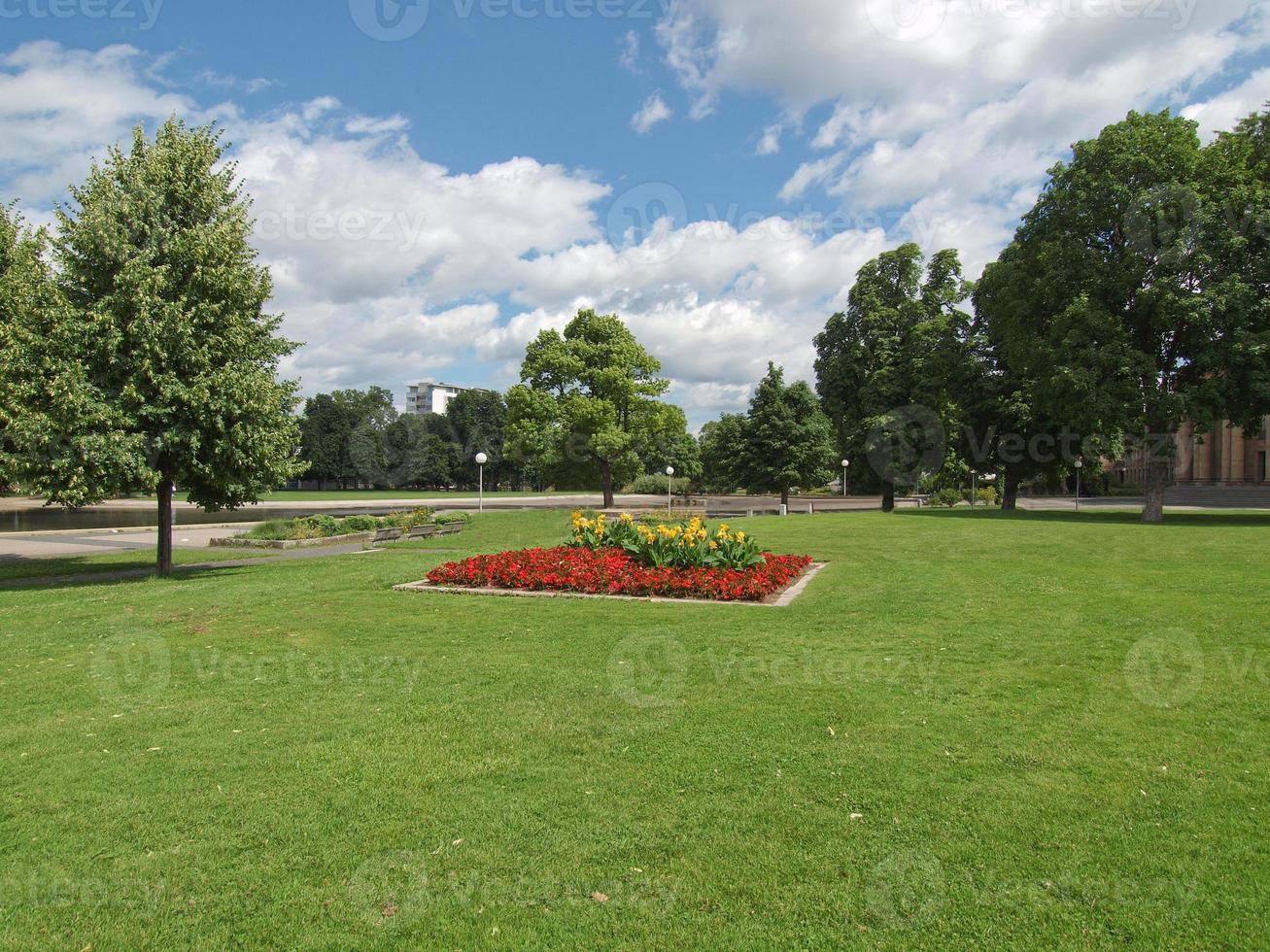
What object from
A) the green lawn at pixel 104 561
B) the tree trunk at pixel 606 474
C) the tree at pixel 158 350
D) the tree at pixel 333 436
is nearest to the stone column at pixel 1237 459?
the tree trunk at pixel 606 474

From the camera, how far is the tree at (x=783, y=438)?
43.7 meters

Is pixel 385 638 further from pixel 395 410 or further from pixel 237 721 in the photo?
pixel 395 410

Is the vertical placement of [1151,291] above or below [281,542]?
above

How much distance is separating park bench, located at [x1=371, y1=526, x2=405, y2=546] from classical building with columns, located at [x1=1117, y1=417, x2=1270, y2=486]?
188ft

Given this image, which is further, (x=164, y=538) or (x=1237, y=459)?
(x=1237, y=459)

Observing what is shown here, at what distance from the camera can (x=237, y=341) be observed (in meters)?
14.6

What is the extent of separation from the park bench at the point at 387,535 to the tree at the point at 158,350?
5666mm

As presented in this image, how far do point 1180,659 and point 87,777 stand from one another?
8697 millimetres

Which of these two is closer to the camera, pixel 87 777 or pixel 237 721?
pixel 87 777

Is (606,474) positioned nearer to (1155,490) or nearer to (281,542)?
(281,542)

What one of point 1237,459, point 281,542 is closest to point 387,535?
point 281,542

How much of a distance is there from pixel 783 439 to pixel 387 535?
27.1 meters

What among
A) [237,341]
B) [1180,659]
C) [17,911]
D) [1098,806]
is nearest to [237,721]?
[17,911]

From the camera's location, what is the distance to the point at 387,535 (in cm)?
2164
